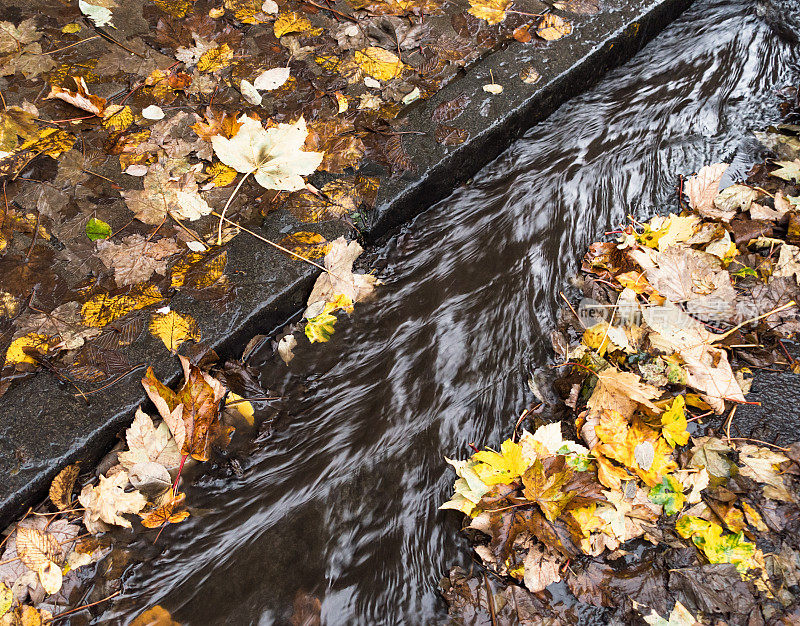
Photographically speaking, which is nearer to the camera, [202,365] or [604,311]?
[202,365]

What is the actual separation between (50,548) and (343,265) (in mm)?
1374

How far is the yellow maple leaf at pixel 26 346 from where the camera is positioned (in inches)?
73.6

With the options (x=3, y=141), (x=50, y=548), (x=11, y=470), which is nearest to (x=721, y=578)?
(x=50, y=548)

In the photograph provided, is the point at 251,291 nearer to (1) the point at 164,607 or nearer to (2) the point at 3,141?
(1) the point at 164,607

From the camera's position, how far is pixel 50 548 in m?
1.65

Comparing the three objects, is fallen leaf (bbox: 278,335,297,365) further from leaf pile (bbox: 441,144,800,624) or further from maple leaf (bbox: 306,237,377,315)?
leaf pile (bbox: 441,144,800,624)

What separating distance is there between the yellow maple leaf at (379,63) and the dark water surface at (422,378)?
68 centimetres

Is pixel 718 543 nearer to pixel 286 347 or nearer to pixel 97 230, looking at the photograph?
pixel 286 347

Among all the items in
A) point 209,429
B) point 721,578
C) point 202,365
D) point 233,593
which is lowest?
point 721,578

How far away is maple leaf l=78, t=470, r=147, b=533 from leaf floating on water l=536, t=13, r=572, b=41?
9.41 feet

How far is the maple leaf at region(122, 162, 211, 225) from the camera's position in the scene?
2.20 m

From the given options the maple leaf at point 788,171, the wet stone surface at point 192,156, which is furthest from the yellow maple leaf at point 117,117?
the maple leaf at point 788,171

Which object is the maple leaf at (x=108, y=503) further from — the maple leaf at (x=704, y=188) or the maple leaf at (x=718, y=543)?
the maple leaf at (x=704, y=188)

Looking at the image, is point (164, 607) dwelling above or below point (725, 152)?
above
